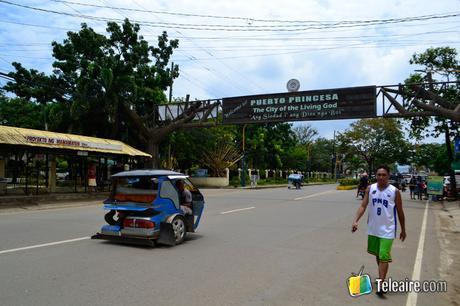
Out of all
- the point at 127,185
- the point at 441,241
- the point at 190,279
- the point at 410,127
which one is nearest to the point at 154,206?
the point at 127,185

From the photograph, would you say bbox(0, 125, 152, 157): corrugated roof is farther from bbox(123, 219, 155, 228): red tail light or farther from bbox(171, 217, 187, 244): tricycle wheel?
bbox(171, 217, 187, 244): tricycle wheel

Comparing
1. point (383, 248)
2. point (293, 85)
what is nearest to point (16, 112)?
point (293, 85)

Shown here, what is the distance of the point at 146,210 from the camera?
8906 mm

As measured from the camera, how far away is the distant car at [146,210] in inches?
348

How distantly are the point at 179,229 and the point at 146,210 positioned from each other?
93 cm

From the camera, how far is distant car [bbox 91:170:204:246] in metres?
8.84

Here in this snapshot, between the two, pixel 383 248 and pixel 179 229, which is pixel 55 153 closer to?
pixel 179 229


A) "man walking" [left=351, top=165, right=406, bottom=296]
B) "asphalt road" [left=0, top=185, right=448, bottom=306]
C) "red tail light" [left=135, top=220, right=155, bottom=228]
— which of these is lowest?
"asphalt road" [left=0, top=185, right=448, bottom=306]

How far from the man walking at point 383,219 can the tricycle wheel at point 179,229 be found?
4.43 meters

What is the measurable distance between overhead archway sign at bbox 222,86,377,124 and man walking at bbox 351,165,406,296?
65.7 feet

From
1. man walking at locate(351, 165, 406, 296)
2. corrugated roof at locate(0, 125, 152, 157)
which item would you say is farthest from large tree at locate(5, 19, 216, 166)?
man walking at locate(351, 165, 406, 296)

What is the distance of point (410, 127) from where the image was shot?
3064 cm

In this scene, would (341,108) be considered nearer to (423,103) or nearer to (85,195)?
(423,103)

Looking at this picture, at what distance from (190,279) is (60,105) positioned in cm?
2618
